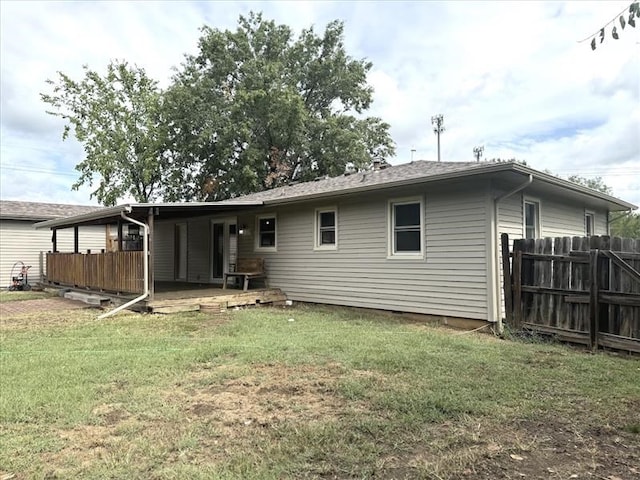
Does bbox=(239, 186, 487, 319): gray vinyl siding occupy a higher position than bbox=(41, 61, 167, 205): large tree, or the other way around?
bbox=(41, 61, 167, 205): large tree

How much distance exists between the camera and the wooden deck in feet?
31.6

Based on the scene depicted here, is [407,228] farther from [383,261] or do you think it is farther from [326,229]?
[326,229]

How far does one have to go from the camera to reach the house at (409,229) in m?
7.82

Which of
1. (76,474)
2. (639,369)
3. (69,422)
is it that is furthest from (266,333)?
(639,369)

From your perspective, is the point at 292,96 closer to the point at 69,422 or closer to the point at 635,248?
the point at 635,248

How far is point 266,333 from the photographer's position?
7.23 m

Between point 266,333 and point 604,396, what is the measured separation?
4.75 m

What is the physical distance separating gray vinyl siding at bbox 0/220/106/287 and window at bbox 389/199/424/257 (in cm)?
1492

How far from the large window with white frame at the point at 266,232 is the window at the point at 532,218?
20.6 ft

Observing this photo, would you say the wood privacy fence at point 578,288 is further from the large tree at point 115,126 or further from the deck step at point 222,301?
the large tree at point 115,126

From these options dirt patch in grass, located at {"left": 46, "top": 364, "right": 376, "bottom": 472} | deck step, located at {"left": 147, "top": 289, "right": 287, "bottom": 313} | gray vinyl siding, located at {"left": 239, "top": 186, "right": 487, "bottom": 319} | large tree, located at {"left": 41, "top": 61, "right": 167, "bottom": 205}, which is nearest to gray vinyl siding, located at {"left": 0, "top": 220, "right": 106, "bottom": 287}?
large tree, located at {"left": 41, "top": 61, "right": 167, "bottom": 205}

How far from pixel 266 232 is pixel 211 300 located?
9.60ft

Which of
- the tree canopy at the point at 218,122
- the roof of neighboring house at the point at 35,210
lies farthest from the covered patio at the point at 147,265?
the tree canopy at the point at 218,122

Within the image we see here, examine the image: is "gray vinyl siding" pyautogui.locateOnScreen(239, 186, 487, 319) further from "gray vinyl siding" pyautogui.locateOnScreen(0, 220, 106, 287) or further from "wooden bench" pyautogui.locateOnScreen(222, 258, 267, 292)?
"gray vinyl siding" pyautogui.locateOnScreen(0, 220, 106, 287)
